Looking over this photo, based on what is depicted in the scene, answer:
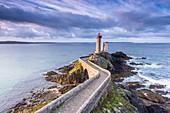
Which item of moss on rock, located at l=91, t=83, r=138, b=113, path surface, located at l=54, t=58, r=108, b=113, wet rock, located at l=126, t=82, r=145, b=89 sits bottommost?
wet rock, located at l=126, t=82, r=145, b=89

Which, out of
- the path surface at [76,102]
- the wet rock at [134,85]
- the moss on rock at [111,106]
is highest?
the path surface at [76,102]

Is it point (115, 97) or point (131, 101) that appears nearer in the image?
point (115, 97)

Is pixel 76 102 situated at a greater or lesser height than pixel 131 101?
greater

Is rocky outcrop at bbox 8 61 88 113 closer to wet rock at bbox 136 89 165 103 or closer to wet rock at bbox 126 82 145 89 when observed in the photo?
wet rock at bbox 126 82 145 89

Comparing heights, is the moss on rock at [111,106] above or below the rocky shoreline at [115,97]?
above

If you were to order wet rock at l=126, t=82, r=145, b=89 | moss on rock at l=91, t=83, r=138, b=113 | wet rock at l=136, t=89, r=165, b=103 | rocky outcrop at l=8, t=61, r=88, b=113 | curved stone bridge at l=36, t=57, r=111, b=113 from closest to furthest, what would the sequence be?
curved stone bridge at l=36, t=57, r=111, b=113 < moss on rock at l=91, t=83, r=138, b=113 < rocky outcrop at l=8, t=61, r=88, b=113 < wet rock at l=136, t=89, r=165, b=103 < wet rock at l=126, t=82, r=145, b=89

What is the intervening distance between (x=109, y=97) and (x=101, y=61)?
18993 millimetres

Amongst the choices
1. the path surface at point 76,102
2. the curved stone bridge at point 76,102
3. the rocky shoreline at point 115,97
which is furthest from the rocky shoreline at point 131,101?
the path surface at point 76,102

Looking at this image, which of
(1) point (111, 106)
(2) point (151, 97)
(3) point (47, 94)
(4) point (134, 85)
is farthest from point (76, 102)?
(4) point (134, 85)

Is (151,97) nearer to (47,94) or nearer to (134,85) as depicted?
(134,85)

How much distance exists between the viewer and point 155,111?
17.0 metres

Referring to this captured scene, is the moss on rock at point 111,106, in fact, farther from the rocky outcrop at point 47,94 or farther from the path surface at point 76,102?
the rocky outcrop at point 47,94

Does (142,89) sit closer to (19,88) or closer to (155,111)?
(155,111)

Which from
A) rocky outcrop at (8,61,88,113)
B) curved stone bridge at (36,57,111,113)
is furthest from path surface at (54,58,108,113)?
rocky outcrop at (8,61,88,113)
